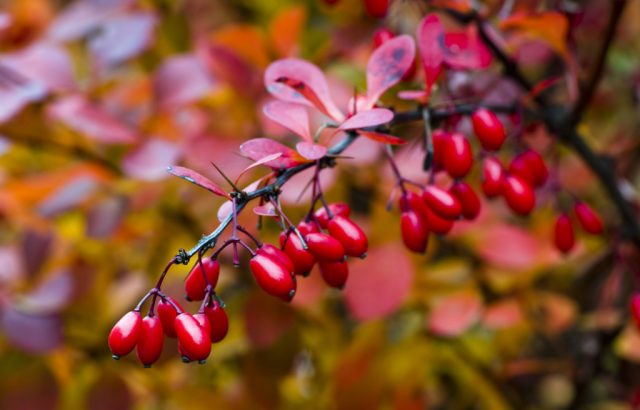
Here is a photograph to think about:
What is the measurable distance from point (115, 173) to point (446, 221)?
2.03 feet

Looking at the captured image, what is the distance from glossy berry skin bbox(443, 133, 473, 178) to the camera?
2.08 feet

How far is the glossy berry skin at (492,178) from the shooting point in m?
0.69

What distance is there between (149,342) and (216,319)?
0.05 meters

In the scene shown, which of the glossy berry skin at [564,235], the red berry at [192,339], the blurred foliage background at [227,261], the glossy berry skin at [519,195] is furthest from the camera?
the blurred foliage background at [227,261]

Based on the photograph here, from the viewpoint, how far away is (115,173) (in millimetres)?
1117

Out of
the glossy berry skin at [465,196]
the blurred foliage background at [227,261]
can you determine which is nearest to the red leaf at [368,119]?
the glossy berry skin at [465,196]

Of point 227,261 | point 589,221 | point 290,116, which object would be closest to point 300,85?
point 290,116

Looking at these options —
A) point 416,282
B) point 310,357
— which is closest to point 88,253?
point 310,357

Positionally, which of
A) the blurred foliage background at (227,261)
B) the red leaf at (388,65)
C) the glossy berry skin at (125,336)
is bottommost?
the blurred foliage background at (227,261)

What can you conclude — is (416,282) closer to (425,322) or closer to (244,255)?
(425,322)

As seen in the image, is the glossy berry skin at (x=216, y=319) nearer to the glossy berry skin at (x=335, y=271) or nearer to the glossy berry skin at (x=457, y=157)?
the glossy berry skin at (x=335, y=271)

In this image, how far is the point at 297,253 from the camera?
0.54 m

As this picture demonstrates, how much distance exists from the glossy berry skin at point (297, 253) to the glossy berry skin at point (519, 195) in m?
0.24

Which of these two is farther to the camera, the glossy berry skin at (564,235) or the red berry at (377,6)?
the glossy berry skin at (564,235)
